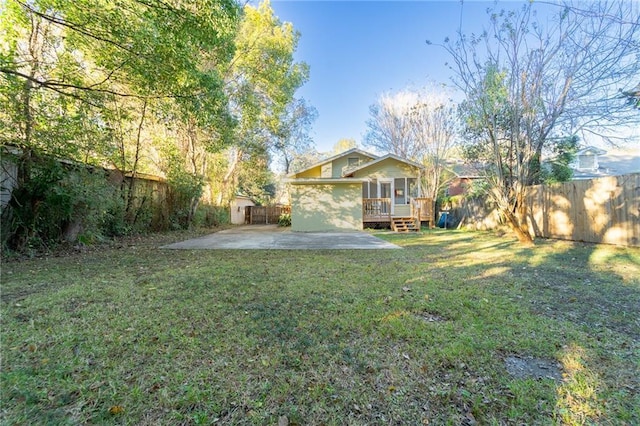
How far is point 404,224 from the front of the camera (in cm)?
1403

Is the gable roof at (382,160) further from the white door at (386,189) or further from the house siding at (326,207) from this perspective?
the white door at (386,189)

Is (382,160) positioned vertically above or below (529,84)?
below

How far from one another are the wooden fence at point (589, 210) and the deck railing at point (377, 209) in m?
6.32

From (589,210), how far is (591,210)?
0.06 metres

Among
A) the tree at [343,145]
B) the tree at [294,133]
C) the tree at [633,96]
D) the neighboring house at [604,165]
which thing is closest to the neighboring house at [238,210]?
the tree at [294,133]

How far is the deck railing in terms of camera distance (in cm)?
1495

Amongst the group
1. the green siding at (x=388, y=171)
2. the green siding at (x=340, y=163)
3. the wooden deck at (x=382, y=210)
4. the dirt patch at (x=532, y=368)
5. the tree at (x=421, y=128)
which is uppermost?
the tree at (x=421, y=128)

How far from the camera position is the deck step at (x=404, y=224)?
13945mm

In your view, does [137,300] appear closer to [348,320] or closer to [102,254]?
[348,320]

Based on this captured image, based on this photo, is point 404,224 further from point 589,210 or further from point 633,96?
point 633,96

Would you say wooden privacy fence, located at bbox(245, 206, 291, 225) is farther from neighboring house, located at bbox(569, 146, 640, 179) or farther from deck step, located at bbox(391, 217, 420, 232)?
neighboring house, located at bbox(569, 146, 640, 179)

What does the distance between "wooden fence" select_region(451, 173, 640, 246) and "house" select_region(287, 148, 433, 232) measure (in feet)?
17.0

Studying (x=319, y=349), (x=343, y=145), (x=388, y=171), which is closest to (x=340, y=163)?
(x=388, y=171)

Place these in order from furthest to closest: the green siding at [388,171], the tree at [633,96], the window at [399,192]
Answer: the window at [399,192]
the green siding at [388,171]
the tree at [633,96]
